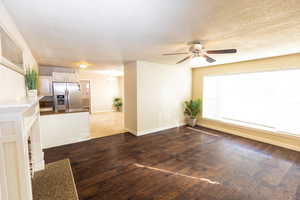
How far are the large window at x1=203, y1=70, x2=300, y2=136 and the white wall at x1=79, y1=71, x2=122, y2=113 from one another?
5.62 metres

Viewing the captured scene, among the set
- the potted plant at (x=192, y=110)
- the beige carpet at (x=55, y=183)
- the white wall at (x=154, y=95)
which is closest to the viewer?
the beige carpet at (x=55, y=183)

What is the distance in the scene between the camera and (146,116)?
4.21m

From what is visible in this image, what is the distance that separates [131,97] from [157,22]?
2806 mm

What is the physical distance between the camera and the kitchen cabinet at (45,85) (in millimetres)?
4684

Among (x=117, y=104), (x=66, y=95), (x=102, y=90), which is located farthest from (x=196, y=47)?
(x=102, y=90)

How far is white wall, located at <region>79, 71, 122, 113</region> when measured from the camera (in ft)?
24.7

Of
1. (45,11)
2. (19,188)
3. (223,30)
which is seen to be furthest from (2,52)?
(223,30)

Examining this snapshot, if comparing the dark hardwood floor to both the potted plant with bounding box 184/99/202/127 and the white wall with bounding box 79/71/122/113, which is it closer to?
the potted plant with bounding box 184/99/202/127

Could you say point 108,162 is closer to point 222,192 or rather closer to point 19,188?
point 19,188

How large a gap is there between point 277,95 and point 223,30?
2.98 metres

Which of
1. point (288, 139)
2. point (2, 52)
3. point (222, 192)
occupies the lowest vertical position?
point (222, 192)

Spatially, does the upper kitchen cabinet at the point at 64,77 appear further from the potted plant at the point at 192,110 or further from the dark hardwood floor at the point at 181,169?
the potted plant at the point at 192,110

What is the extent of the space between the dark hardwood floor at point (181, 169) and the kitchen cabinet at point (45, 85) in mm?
2621

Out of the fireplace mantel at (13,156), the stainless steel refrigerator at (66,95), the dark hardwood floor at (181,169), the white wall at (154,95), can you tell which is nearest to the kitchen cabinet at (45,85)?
the stainless steel refrigerator at (66,95)
